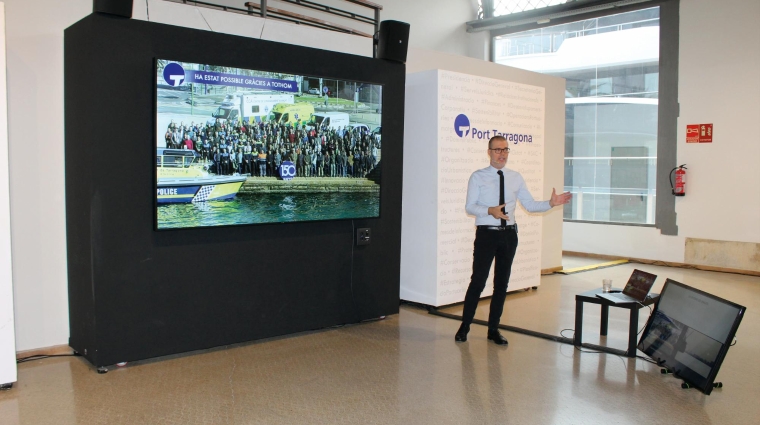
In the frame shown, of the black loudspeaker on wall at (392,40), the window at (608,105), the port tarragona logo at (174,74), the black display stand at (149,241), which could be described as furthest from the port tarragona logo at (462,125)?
the window at (608,105)

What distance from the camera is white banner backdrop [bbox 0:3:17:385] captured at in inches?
145

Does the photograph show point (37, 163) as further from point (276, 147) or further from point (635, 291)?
point (635, 291)

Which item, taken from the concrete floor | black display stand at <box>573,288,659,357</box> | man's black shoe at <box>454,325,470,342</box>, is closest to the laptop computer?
black display stand at <box>573,288,659,357</box>

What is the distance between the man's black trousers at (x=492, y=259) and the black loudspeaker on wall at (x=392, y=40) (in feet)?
6.07

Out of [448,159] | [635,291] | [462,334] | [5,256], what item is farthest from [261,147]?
[635,291]

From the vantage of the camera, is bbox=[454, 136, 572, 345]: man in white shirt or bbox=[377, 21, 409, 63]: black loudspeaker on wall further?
bbox=[377, 21, 409, 63]: black loudspeaker on wall

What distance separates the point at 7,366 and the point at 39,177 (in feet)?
4.55

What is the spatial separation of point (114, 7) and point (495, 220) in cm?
317

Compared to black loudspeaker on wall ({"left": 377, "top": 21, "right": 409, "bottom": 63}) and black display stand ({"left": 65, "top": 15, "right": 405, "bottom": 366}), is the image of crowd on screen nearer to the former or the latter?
black display stand ({"left": 65, "top": 15, "right": 405, "bottom": 366})

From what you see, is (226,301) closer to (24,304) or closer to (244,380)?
(244,380)

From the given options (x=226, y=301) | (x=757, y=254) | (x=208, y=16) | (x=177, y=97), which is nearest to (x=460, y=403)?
(x=226, y=301)

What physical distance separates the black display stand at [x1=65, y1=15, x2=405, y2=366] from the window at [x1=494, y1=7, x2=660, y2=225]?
6028mm

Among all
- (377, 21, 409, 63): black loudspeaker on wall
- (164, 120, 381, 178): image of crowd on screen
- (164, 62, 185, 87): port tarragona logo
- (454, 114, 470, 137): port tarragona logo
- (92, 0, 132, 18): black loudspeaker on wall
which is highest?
(377, 21, 409, 63): black loudspeaker on wall

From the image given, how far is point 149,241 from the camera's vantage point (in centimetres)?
427
